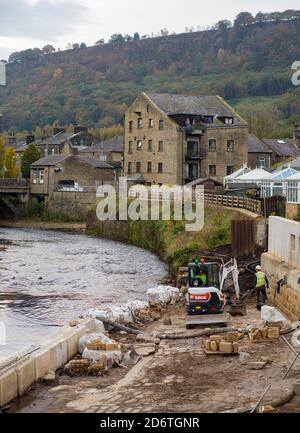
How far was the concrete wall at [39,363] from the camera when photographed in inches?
715

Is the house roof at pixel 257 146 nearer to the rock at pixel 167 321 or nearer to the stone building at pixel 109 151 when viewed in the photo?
the stone building at pixel 109 151

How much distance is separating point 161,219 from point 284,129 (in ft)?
253

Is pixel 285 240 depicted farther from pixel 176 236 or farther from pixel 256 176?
pixel 256 176

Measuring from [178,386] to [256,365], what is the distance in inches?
88.5

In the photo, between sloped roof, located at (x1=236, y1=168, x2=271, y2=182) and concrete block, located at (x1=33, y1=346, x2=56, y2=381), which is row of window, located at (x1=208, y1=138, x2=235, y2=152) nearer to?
sloped roof, located at (x1=236, y1=168, x2=271, y2=182)

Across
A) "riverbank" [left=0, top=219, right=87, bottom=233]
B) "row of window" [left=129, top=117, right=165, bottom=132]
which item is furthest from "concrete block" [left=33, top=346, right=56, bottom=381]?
"row of window" [left=129, top=117, right=165, bottom=132]

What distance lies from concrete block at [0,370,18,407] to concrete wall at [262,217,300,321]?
981 cm

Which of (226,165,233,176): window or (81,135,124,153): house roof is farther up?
(81,135,124,153): house roof

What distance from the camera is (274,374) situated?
746 inches

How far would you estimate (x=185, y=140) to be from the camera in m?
78.9

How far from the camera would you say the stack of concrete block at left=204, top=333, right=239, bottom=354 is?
21.3m

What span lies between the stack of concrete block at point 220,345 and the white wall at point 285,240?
542 centimetres

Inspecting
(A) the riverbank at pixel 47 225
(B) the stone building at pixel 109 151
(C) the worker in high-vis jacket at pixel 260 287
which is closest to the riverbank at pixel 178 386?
(C) the worker in high-vis jacket at pixel 260 287

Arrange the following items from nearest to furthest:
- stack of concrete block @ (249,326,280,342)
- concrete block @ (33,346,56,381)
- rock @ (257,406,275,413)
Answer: rock @ (257,406,275,413), concrete block @ (33,346,56,381), stack of concrete block @ (249,326,280,342)
